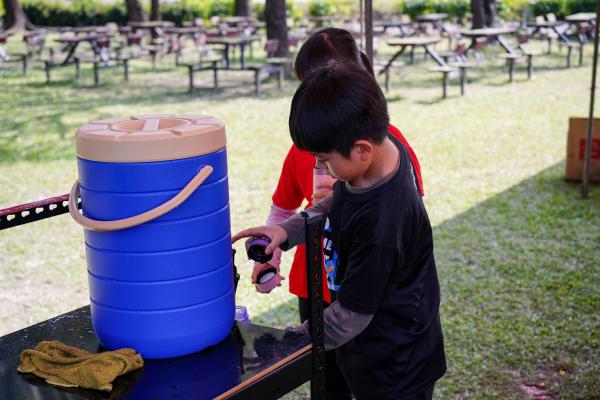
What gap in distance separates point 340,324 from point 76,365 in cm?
58

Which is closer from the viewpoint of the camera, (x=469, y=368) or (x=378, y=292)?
(x=378, y=292)

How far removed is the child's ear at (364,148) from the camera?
1.64m

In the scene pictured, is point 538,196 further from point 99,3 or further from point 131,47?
point 99,3

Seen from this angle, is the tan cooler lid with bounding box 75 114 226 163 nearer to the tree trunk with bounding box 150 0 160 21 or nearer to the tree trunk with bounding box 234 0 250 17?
the tree trunk with bounding box 234 0 250 17

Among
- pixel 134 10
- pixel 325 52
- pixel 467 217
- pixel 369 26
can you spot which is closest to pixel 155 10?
pixel 134 10

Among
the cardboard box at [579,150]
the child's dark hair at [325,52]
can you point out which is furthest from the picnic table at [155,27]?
the child's dark hair at [325,52]

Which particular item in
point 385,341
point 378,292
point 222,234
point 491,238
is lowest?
point 491,238

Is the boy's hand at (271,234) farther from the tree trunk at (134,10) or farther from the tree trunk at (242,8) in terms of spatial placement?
the tree trunk at (134,10)

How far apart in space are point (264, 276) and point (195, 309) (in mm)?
521

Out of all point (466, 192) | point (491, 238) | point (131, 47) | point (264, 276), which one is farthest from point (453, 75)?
point (264, 276)

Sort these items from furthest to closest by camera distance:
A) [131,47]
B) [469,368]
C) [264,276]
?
[131,47] → [469,368] → [264,276]

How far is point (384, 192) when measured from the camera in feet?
5.65

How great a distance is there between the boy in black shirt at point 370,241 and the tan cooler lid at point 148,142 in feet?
0.76

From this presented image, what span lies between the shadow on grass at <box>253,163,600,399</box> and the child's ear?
2.23 m
